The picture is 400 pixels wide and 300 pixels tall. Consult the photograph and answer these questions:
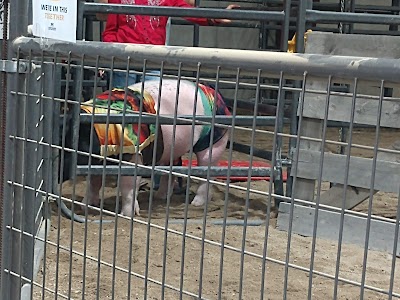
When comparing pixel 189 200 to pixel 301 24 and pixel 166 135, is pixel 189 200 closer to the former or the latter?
pixel 166 135

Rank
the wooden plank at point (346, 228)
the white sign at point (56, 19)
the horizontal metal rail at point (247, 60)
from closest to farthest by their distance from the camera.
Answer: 1. the horizontal metal rail at point (247, 60)
2. the white sign at point (56, 19)
3. the wooden plank at point (346, 228)

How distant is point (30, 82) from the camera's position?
7.48 ft

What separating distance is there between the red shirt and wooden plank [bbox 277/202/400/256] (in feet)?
4.26

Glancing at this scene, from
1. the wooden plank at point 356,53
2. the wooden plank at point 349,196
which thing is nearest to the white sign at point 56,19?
the wooden plank at point 356,53

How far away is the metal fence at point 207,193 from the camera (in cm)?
162

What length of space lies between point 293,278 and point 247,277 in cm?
20

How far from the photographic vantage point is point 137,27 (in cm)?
481

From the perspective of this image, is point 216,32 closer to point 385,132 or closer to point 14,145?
point 385,132

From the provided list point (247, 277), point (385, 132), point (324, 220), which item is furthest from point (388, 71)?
point (385, 132)

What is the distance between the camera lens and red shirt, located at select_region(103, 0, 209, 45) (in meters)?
4.80

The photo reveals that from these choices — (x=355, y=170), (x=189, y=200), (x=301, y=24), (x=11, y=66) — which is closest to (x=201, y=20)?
(x=301, y=24)

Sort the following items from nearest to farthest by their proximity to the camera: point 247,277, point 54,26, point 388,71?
1. point 388,71
2. point 54,26
3. point 247,277

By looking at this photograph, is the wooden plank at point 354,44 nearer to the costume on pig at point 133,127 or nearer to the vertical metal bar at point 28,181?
the costume on pig at point 133,127

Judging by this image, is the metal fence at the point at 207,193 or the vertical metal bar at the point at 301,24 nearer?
the metal fence at the point at 207,193
